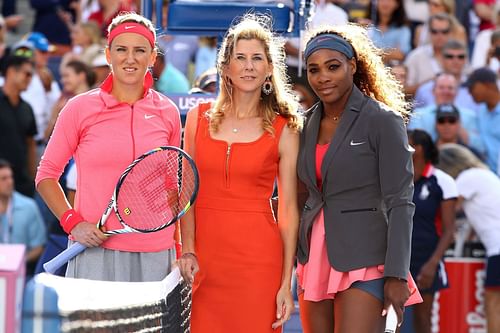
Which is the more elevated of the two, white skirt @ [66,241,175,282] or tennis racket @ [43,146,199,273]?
tennis racket @ [43,146,199,273]

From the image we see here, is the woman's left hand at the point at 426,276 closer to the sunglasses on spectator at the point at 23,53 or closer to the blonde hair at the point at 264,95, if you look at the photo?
the blonde hair at the point at 264,95

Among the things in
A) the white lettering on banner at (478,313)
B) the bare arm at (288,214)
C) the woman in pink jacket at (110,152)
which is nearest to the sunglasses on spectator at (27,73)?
the white lettering on banner at (478,313)

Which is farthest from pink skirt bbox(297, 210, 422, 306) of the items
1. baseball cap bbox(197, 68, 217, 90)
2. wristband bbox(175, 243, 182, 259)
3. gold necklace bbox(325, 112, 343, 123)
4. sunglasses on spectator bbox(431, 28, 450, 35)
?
sunglasses on spectator bbox(431, 28, 450, 35)

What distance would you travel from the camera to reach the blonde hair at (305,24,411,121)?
17.6ft

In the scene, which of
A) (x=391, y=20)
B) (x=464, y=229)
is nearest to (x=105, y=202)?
(x=464, y=229)

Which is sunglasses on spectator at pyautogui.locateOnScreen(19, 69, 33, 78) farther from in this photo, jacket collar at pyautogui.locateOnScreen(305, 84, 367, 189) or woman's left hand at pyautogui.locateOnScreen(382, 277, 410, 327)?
woman's left hand at pyautogui.locateOnScreen(382, 277, 410, 327)

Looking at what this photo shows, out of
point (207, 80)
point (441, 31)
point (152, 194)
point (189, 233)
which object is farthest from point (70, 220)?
point (441, 31)

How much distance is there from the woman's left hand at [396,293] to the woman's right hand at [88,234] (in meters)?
1.27

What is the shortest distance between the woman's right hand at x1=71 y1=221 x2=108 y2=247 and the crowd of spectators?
411 cm

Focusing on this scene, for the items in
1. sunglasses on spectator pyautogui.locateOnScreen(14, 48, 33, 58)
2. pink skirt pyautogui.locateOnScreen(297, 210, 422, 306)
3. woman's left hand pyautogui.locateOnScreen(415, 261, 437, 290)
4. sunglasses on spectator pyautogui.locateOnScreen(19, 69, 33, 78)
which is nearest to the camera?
pink skirt pyautogui.locateOnScreen(297, 210, 422, 306)

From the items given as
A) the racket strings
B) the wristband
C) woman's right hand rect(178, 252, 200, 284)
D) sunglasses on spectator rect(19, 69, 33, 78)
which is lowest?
woman's right hand rect(178, 252, 200, 284)

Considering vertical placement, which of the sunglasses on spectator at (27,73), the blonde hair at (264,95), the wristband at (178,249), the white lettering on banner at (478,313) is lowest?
the white lettering on banner at (478,313)

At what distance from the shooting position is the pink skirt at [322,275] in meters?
5.16

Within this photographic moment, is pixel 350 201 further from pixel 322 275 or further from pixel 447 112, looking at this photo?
pixel 447 112
